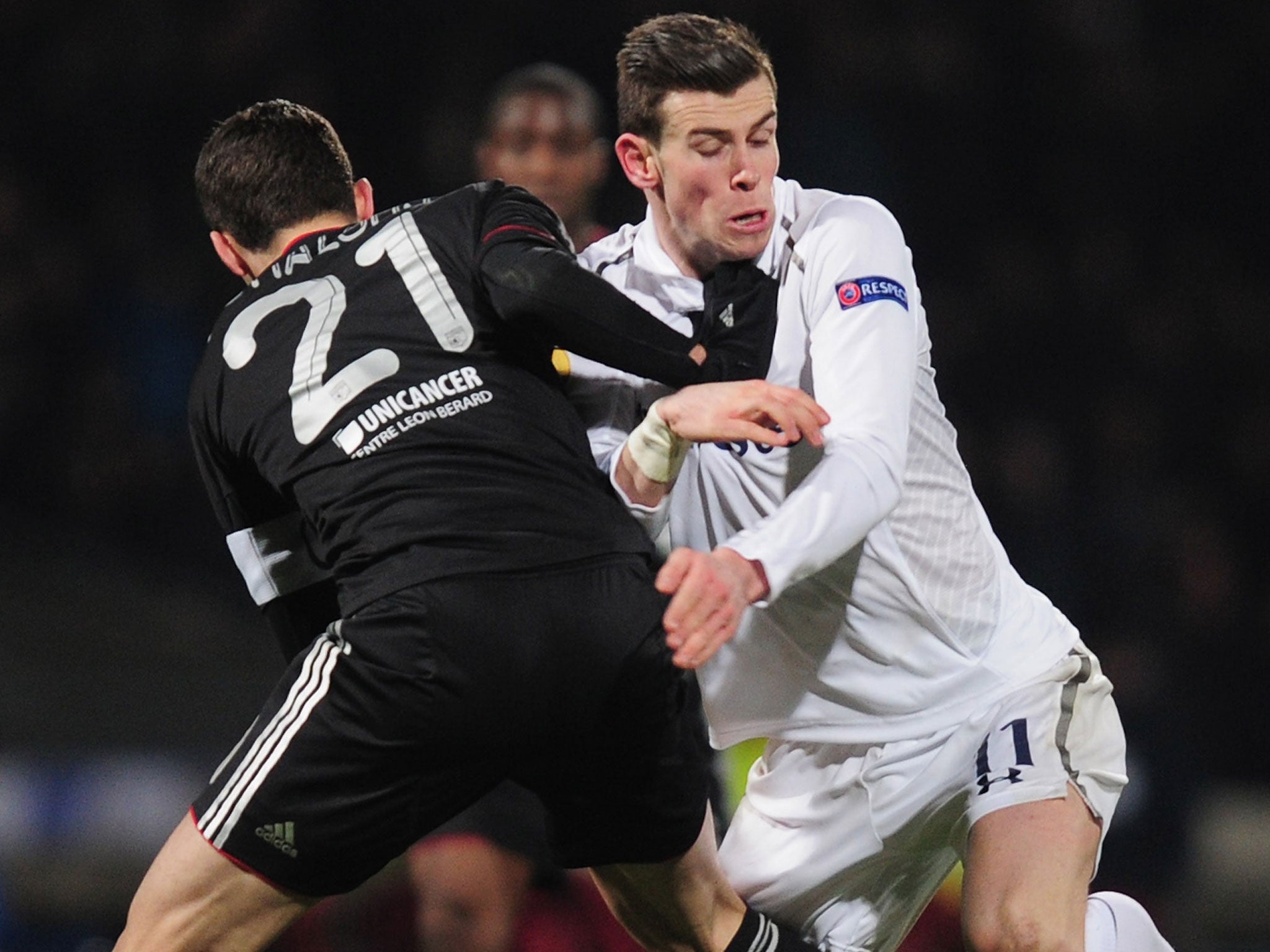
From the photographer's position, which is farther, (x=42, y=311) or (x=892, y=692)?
(x=42, y=311)

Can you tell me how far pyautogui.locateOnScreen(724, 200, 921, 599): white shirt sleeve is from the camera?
2.73 metres

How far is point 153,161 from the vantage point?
820 cm

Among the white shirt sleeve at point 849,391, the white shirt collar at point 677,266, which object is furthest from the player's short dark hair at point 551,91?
the white shirt sleeve at point 849,391

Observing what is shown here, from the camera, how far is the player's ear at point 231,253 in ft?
11.0

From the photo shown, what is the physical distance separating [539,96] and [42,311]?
144 inches

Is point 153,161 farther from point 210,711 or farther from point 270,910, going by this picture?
point 270,910

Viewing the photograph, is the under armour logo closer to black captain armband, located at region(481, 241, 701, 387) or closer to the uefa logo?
the uefa logo

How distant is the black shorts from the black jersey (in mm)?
62

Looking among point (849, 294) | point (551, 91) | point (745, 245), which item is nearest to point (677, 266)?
point (745, 245)

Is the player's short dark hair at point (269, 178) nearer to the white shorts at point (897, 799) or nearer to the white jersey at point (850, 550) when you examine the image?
the white jersey at point (850, 550)

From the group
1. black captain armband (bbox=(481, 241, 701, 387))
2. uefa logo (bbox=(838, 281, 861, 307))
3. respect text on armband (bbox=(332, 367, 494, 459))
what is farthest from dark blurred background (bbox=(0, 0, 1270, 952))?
black captain armband (bbox=(481, 241, 701, 387))

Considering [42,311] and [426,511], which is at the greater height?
[426,511]

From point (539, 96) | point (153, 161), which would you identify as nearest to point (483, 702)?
point (539, 96)

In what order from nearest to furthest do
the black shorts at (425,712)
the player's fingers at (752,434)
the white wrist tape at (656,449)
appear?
1. the player's fingers at (752,434)
2. the black shorts at (425,712)
3. the white wrist tape at (656,449)
